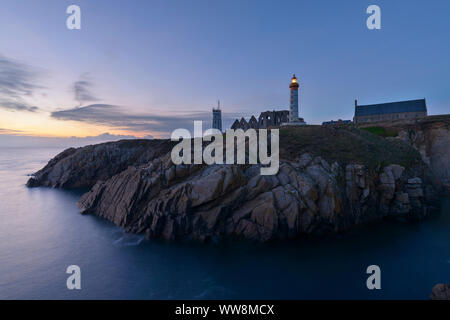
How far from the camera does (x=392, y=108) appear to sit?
2729 inches

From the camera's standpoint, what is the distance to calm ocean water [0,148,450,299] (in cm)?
1964

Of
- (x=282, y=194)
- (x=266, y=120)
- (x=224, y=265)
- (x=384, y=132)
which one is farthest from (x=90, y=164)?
(x=384, y=132)

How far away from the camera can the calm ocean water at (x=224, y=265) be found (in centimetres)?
1964

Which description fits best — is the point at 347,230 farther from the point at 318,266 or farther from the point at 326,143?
the point at 326,143

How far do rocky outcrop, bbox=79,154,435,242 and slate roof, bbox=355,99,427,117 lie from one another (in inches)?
1707

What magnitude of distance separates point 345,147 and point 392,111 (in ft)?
141

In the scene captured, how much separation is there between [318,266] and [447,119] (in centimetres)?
5439

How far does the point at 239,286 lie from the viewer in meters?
20.1

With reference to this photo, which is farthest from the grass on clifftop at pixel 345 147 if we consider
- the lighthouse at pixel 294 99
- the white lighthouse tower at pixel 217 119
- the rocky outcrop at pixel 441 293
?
the white lighthouse tower at pixel 217 119

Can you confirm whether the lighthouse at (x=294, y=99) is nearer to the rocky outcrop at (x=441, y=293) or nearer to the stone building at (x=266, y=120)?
the stone building at (x=266, y=120)

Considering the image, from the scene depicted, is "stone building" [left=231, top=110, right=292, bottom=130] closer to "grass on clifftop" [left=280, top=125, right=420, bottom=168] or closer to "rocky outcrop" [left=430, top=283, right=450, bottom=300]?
"grass on clifftop" [left=280, top=125, right=420, bottom=168]

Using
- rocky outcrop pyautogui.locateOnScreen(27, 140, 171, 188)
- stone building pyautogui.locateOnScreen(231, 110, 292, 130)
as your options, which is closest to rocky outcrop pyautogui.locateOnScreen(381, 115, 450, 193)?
stone building pyautogui.locateOnScreen(231, 110, 292, 130)

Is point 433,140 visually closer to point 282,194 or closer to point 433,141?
point 433,141
